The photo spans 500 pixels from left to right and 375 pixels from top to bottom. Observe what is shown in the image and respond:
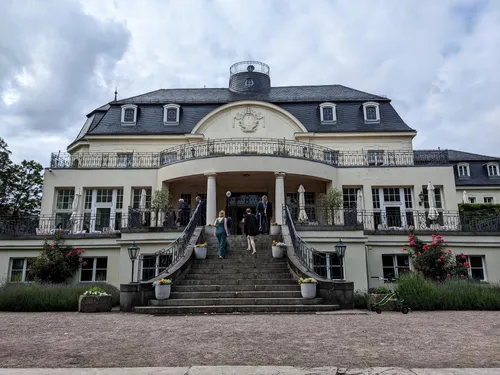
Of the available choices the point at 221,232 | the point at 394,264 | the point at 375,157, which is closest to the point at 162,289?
the point at 221,232

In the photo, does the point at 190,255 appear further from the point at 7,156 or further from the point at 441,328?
the point at 7,156

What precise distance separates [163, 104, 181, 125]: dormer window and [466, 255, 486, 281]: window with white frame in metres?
18.5

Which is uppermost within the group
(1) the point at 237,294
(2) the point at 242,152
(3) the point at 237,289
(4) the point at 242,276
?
Result: (2) the point at 242,152

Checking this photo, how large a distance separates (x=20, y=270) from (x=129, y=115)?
12010 mm

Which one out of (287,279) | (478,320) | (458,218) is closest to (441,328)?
(478,320)

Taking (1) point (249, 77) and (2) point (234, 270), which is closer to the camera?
(2) point (234, 270)

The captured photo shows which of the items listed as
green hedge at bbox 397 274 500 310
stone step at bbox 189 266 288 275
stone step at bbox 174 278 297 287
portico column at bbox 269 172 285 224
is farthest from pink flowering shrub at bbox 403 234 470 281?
stone step at bbox 174 278 297 287

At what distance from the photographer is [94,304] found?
11.4 meters

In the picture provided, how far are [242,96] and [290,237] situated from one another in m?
15.8

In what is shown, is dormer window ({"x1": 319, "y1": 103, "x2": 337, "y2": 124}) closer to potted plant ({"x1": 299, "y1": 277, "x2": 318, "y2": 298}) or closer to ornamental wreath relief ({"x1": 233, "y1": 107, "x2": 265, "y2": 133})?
ornamental wreath relief ({"x1": 233, "y1": 107, "x2": 265, "y2": 133})

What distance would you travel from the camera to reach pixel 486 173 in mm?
38344

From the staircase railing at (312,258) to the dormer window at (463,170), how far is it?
28.0 meters

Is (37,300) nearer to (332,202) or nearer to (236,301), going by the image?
(236,301)

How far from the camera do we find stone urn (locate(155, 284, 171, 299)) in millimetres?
11078
